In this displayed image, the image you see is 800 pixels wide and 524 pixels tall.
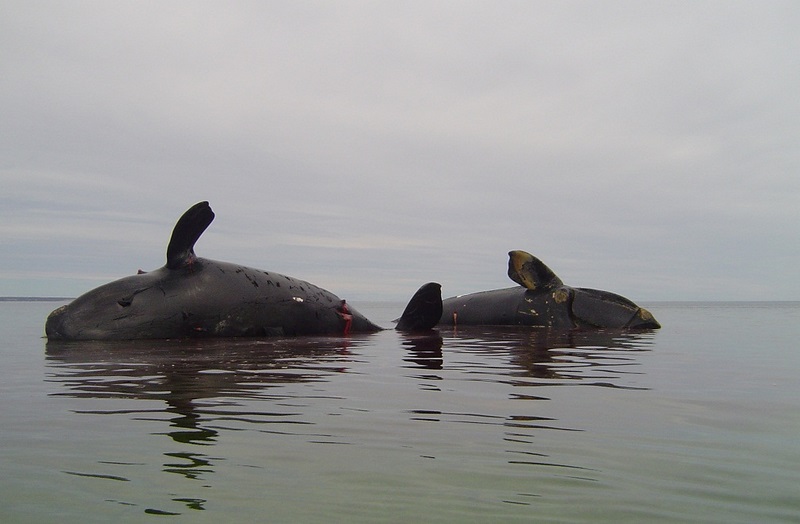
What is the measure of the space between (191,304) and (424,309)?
4.38 metres

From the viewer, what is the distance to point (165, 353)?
789 centimetres

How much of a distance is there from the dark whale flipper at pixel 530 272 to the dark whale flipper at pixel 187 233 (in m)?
6.80

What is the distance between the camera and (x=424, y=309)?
13.1 metres

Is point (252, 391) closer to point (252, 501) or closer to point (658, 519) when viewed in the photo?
point (252, 501)

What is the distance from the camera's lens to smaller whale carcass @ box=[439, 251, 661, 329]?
47.2 ft

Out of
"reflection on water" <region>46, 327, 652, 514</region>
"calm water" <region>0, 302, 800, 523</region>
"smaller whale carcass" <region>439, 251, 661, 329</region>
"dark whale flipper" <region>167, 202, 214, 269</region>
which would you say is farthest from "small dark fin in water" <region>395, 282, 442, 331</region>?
"calm water" <region>0, 302, 800, 523</region>

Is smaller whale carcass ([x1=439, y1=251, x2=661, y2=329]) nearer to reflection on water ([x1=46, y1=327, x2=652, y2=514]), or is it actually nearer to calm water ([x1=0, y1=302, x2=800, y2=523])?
reflection on water ([x1=46, y1=327, x2=652, y2=514])

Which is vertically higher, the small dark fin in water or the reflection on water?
the small dark fin in water

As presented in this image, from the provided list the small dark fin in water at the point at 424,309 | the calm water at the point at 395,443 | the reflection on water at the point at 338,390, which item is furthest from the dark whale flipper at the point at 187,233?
the small dark fin in water at the point at 424,309

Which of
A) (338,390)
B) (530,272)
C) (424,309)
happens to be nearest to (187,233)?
(424,309)

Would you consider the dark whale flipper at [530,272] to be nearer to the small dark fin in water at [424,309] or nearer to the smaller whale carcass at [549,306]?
the smaller whale carcass at [549,306]

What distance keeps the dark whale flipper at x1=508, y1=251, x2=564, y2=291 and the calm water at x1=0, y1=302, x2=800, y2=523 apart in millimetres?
8233

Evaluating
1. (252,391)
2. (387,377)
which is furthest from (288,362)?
(252,391)

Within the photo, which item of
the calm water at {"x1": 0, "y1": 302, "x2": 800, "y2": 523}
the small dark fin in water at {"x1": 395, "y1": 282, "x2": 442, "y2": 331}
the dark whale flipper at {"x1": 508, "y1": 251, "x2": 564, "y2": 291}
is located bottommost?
the calm water at {"x1": 0, "y1": 302, "x2": 800, "y2": 523}
